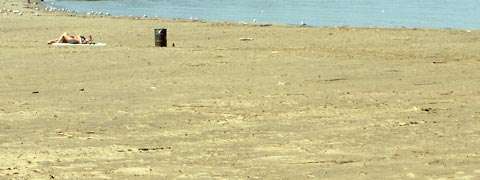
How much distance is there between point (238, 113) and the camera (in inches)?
433

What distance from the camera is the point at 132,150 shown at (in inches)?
344

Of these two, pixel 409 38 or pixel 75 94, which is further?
pixel 409 38

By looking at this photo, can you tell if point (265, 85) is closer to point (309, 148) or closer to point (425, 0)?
point (309, 148)

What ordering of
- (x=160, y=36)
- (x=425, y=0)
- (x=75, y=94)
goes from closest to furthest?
(x=75, y=94)
(x=160, y=36)
(x=425, y=0)

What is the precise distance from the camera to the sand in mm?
8016

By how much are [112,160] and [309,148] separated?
1746 mm

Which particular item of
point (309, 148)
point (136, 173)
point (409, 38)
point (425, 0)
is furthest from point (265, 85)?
point (425, 0)

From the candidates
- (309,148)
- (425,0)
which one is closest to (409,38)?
(309,148)

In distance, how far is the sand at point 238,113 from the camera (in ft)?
26.3

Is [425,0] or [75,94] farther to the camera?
[425,0]

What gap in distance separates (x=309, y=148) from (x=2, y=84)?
6.38m

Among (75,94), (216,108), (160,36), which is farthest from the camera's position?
(160,36)

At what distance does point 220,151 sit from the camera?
8648 mm

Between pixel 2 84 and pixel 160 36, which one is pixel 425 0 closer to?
pixel 160 36
